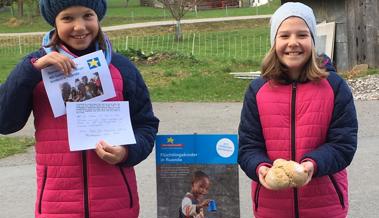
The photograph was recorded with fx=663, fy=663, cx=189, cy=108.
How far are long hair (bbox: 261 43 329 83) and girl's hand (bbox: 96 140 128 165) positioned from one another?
828 millimetres

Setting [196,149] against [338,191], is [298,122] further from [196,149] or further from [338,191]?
[196,149]

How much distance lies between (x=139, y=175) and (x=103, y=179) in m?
4.22

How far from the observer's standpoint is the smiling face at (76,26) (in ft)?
9.98

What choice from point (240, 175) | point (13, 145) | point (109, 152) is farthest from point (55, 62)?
point (13, 145)

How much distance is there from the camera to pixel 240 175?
7152 mm

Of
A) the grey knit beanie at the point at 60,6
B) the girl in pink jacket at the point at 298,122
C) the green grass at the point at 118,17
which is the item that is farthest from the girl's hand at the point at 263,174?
the green grass at the point at 118,17

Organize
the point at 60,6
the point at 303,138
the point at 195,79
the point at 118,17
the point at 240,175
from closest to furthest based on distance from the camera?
the point at 60,6, the point at 303,138, the point at 240,175, the point at 195,79, the point at 118,17

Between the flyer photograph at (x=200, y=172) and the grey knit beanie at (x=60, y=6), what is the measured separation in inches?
38.7

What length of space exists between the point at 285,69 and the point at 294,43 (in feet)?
0.51

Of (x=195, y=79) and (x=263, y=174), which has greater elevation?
(x=263, y=174)

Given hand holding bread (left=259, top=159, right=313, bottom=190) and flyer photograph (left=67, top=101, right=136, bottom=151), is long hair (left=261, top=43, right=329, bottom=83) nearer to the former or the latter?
hand holding bread (left=259, top=159, right=313, bottom=190)

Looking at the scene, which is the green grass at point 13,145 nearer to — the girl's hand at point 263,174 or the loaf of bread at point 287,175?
the girl's hand at point 263,174

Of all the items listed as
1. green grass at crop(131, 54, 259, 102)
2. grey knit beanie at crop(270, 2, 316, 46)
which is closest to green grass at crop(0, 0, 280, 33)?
green grass at crop(131, 54, 259, 102)

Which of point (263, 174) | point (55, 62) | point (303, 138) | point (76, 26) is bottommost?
point (263, 174)
